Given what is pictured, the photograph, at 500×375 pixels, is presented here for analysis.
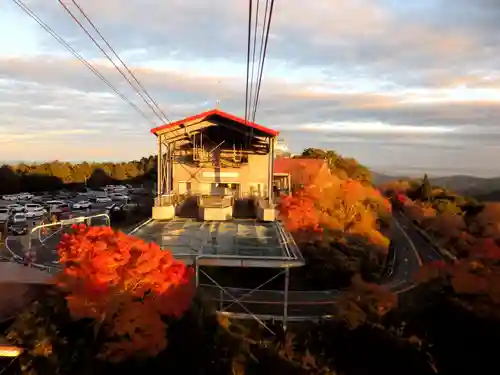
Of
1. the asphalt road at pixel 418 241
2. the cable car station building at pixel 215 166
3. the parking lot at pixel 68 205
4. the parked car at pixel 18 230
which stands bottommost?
the asphalt road at pixel 418 241

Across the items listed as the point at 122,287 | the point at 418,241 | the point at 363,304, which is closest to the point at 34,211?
the point at 122,287

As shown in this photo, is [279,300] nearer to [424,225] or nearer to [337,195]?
[337,195]

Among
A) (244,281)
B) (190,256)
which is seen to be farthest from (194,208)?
(190,256)

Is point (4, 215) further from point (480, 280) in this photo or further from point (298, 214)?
point (480, 280)

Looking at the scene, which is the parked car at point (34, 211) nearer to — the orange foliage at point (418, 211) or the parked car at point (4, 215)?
the parked car at point (4, 215)

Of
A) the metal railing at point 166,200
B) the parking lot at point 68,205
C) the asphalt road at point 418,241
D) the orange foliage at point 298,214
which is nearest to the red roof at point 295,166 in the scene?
the asphalt road at point 418,241

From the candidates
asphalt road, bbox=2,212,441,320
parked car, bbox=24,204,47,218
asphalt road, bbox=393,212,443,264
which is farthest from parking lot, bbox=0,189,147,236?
asphalt road, bbox=393,212,443,264

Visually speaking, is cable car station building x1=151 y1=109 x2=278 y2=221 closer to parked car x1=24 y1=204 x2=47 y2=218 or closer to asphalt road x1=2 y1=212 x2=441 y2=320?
asphalt road x1=2 y1=212 x2=441 y2=320

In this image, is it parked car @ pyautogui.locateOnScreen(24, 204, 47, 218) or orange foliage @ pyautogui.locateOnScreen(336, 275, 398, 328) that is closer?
orange foliage @ pyautogui.locateOnScreen(336, 275, 398, 328)
